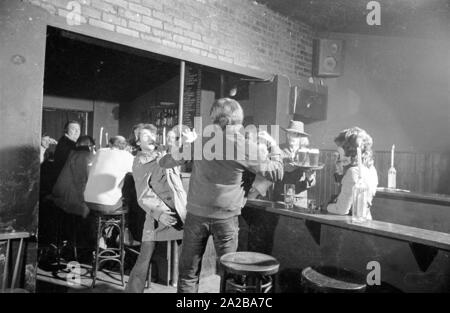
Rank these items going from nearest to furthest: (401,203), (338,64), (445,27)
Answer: (401,203) < (445,27) < (338,64)

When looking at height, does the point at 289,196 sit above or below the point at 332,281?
above

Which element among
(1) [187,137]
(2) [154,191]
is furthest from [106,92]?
(1) [187,137]

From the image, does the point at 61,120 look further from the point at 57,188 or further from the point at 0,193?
the point at 0,193

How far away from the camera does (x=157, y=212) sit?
11.0 feet

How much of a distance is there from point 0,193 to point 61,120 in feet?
17.2

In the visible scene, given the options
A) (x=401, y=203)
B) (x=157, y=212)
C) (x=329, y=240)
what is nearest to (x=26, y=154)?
(x=157, y=212)

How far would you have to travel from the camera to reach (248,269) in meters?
2.44

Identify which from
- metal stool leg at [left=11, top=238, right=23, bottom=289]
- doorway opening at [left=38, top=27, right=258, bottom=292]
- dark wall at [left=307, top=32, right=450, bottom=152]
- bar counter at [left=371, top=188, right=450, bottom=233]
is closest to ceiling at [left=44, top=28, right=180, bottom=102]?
doorway opening at [left=38, top=27, right=258, bottom=292]

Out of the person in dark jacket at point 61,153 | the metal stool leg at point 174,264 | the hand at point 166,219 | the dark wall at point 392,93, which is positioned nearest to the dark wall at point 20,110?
the hand at point 166,219

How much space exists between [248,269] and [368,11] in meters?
5.04

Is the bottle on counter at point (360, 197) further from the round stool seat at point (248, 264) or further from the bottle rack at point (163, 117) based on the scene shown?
the bottle rack at point (163, 117)

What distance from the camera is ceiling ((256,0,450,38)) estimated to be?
5.34 meters

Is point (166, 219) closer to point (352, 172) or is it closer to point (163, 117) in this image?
point (352, 172)

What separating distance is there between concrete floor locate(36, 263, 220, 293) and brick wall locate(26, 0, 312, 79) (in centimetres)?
285
